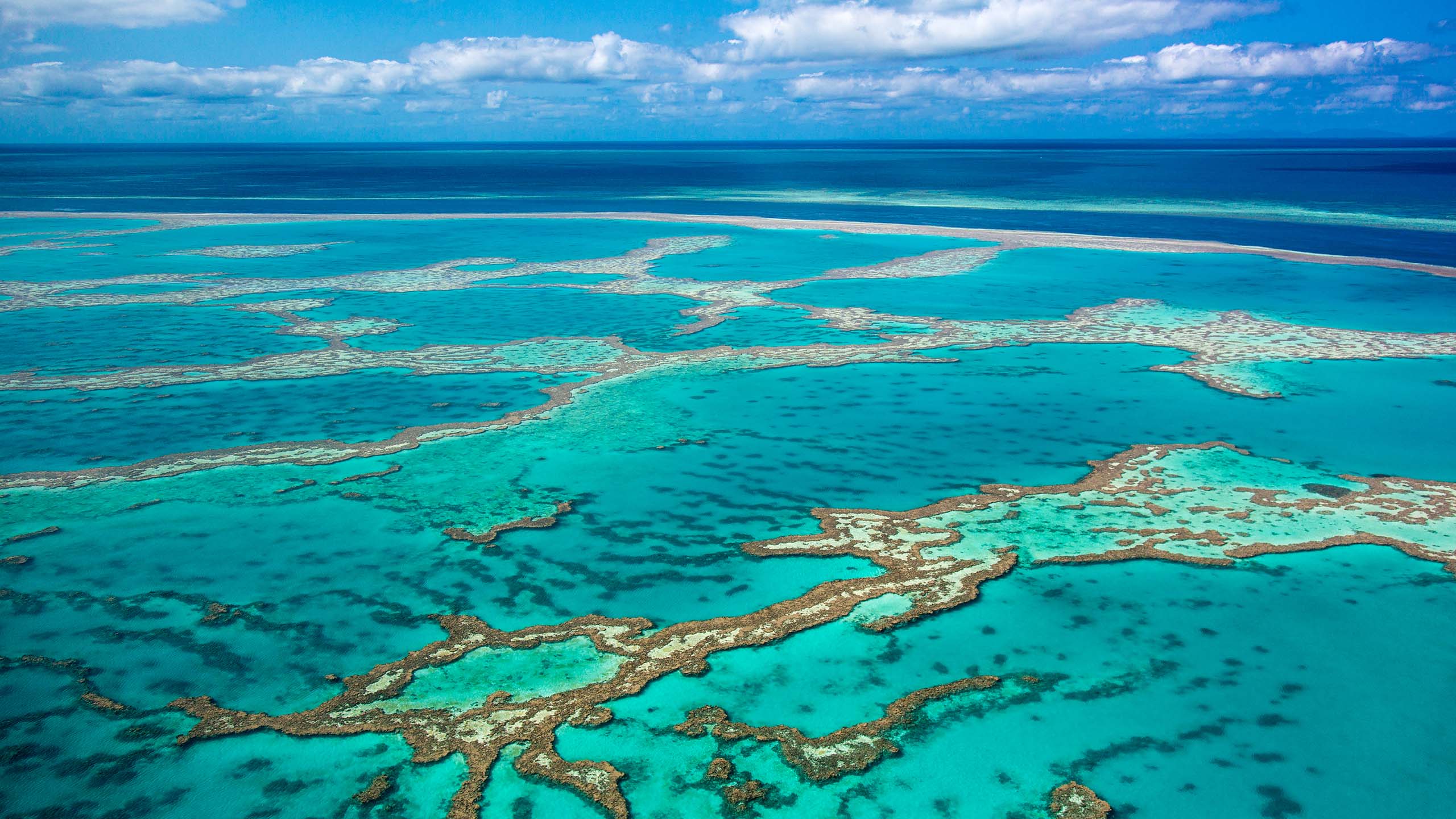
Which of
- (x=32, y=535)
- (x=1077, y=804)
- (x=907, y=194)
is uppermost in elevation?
(x=907, y=194)

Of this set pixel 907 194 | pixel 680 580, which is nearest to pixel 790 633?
pixel 680 580

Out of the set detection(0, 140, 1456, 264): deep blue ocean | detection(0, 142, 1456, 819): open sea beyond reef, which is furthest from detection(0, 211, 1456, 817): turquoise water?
detection(0, 140, 1456, 264): deep blue ocean

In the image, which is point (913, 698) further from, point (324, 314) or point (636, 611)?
point (324, 314)

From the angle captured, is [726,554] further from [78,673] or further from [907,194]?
[907,194]

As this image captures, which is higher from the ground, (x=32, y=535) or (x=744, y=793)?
(x=32, y=535)

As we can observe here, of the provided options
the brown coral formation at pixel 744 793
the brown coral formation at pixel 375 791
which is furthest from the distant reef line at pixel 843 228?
the brown coral formation at pixel 375 791

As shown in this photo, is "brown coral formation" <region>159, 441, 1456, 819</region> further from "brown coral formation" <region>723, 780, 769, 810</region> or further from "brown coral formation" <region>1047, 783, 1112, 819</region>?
"brown coral formation" <region>1047, 783, 1112, 819</region>
